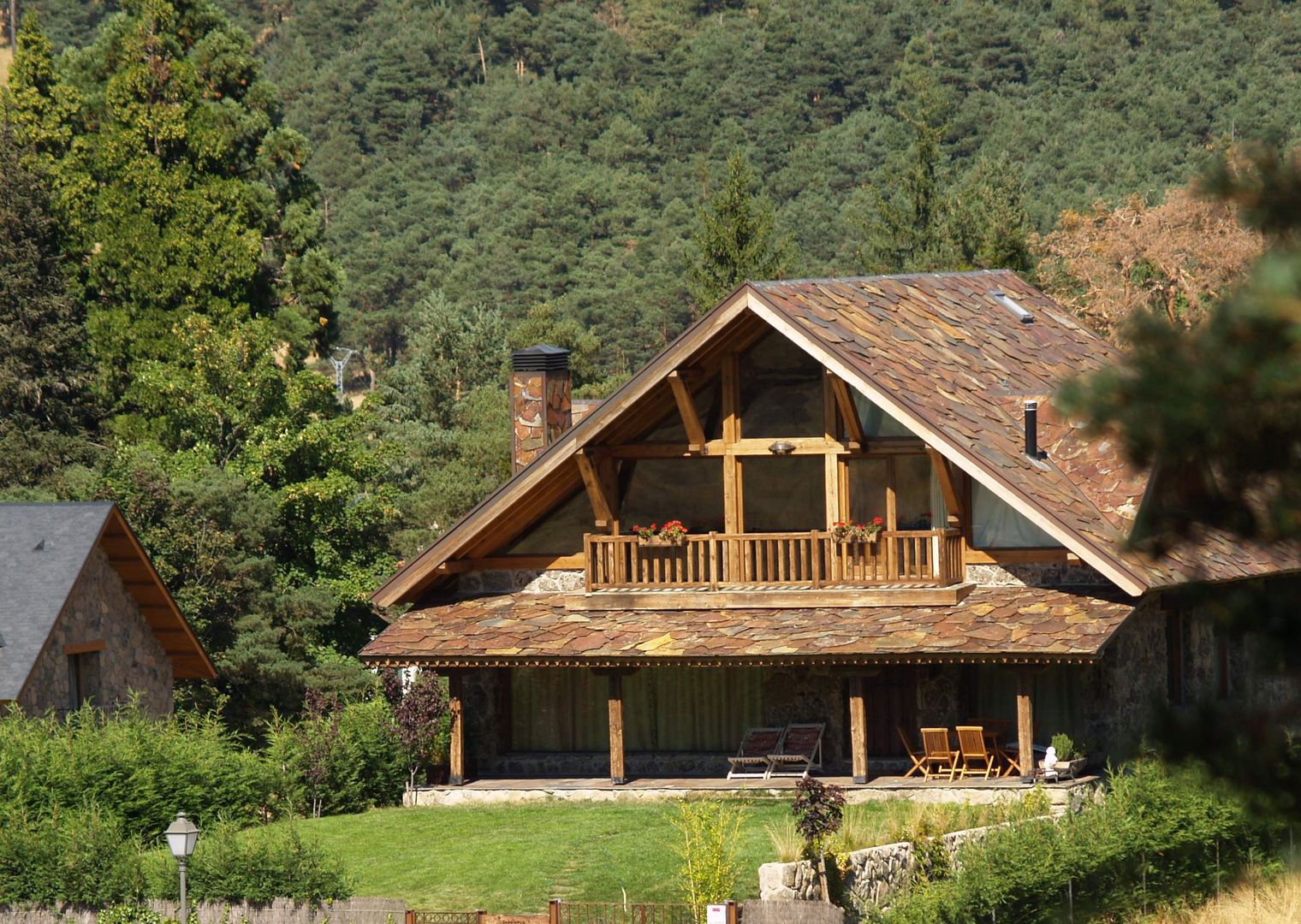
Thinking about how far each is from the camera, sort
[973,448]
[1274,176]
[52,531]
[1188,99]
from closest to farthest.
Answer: [1274,176]
[973,448]
[52,531]
[1188,99]

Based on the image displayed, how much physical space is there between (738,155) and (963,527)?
37012 mm

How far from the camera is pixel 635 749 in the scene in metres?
29.2

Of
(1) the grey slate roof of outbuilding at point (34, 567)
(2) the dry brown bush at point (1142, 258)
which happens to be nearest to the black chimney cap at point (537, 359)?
(1) the grey slate roof of outbuilding at point (34, 567)

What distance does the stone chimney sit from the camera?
30719 millimetres

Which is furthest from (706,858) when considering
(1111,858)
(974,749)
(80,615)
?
(80,615)

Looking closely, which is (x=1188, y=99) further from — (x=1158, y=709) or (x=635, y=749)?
(x=1158, y=709)

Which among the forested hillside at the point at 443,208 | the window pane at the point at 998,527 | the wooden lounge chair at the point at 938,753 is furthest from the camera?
the forested hillside at the point at 443,208

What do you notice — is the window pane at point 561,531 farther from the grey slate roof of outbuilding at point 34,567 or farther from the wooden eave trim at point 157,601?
the grey slate roof of outbuilding at point 34,567

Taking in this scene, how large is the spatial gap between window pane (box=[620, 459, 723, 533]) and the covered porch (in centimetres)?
145

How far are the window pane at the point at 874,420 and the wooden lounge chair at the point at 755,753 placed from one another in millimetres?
4083

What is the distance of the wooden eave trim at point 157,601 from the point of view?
30625mm

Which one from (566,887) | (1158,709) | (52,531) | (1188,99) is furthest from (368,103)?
(1158,709)

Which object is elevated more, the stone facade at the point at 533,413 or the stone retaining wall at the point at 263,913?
the stone facade at the point at 533,413

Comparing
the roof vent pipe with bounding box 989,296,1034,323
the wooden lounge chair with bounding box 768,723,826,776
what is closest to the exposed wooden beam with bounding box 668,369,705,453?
the wooden lounge chair with bounding box 768,723,826,776
